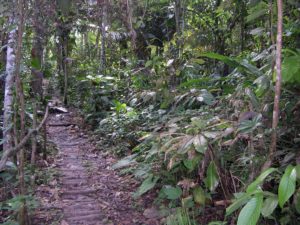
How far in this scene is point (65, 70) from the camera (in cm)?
1165

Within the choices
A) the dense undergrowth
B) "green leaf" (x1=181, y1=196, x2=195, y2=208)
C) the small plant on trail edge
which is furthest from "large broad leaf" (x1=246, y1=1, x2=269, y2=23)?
"green leaf" (x1=181, y1=196, x2=195, y2=208)

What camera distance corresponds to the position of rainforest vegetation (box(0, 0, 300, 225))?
118 inches

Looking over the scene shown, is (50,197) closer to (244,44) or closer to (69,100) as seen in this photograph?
(244,44)

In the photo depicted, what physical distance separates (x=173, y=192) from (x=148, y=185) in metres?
0.51

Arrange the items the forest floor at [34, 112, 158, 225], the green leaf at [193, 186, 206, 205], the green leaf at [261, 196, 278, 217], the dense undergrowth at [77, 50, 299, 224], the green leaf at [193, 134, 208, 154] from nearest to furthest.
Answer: the green leaf at [261, 196, 278, 217]
the dense undergrowth at [77, 50, 299, 224]
the green leaf at [193, 134, 208, 154]
the green leaf at [193, 186, 206, 205]
the forest floor at [34, 112, 158, 225]

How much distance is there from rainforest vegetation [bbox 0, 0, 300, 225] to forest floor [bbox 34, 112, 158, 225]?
2 centimetres

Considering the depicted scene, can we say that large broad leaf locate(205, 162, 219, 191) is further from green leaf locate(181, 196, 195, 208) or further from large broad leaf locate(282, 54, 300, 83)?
large broad leaf locate(282, 54, 300, 83)

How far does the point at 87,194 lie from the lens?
182 inches

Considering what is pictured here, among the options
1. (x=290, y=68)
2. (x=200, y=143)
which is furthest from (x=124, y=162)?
(x=290, y=68)

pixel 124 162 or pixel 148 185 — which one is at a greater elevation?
pixel 124 162

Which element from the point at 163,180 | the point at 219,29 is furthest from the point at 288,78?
the point at 219,29

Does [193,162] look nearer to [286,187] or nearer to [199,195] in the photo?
[199,195]

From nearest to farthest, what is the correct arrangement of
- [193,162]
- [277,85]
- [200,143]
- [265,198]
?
[265,198], [277,85], [200,143], [193,162]

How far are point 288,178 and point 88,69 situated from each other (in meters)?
10.7
